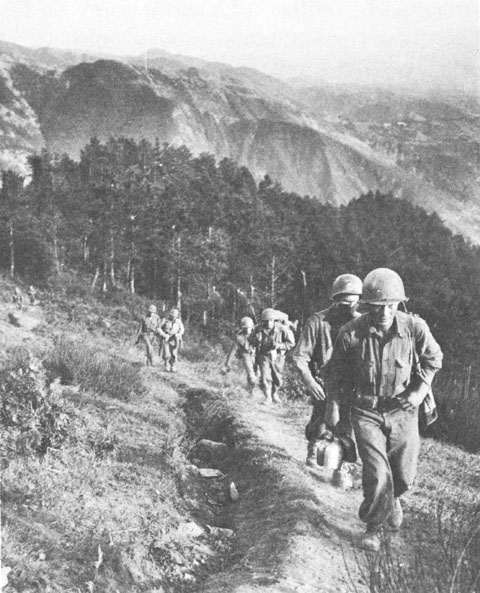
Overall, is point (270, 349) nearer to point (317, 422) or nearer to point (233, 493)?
point (317, 422)

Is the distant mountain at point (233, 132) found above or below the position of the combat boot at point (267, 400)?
above

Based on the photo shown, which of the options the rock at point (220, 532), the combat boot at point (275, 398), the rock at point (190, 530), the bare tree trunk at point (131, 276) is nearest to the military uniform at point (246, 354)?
the combat boot at point (275, 398)

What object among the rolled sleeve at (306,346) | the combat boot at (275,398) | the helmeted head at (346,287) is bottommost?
the combat boot at (275,398)

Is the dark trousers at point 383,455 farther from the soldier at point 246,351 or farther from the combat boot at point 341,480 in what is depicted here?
the soldier at point 246,351

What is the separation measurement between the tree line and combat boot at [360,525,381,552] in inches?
1291

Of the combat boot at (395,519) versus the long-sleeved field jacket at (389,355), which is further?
the combat boot at (395,519)

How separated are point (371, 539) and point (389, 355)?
1278 millimetres

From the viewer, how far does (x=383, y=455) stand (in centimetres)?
447

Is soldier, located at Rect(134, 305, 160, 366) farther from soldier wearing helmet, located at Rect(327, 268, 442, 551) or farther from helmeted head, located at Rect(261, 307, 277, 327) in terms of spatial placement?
soldier wearing helmet, located at Rect(327, 268, 442, 551)

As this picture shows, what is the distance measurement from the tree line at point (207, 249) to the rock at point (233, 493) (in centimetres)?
3165

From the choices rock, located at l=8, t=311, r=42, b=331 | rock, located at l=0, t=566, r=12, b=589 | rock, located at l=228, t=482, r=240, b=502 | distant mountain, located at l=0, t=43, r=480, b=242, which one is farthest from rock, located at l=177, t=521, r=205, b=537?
distant mountain, located at l=0, t=43, r=480, b=242

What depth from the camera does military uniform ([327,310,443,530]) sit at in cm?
445

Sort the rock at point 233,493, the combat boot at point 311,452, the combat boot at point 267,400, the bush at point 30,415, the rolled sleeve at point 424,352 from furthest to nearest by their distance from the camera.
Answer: the combat boot at point 267,400
the combat boot at point 311,452
the rock at point 233,493
the bush at point 30,415
the rolled sleeve at point 424,352

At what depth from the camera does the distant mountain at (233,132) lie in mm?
107562
